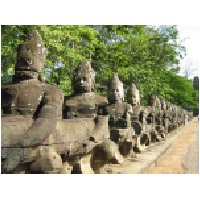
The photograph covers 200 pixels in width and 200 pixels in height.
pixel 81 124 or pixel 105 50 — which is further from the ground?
pixel 105 50

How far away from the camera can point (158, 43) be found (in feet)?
67.5

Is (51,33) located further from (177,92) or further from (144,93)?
(177,92)

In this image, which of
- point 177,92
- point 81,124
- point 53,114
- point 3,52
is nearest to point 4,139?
point 53,114

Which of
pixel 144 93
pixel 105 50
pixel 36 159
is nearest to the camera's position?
pixel 36 159

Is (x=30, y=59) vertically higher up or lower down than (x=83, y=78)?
higher up

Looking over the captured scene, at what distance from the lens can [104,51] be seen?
16.6m

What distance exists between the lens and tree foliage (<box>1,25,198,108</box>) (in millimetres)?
9586

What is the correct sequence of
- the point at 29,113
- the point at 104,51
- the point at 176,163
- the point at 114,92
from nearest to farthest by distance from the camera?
the point at 29,113 → the point at 114,92 → the point at 176,163 → the point at 104,51

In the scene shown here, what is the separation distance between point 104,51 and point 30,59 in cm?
1234

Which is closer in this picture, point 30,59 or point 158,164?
point 30,59

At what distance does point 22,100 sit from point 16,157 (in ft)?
3.25

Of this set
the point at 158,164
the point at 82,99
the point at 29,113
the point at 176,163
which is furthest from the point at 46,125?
the point at 176,163

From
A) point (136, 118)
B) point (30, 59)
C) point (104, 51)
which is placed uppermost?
point (104, 51)

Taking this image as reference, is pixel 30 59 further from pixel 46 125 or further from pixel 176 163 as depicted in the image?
pixel 176 163
